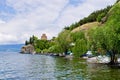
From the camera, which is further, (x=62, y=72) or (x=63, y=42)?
(x=63, y=42)

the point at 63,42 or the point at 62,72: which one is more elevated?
the point at 63,42

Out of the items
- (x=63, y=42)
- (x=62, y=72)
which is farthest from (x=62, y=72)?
(x=63, y=42)

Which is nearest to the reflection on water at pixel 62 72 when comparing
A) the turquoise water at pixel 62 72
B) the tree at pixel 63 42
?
the turquoise water at pixel 62 72

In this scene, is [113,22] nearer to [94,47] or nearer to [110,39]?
[110,39]

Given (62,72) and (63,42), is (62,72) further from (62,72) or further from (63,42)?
(63,42)

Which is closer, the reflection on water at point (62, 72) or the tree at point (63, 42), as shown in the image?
the reflection on water at point (62, 72)

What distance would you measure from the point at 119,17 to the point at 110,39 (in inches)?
221

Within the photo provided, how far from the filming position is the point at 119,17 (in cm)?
7756

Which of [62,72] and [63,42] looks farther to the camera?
[63,42]

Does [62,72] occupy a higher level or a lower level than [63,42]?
lower

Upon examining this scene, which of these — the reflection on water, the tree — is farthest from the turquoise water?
the tree

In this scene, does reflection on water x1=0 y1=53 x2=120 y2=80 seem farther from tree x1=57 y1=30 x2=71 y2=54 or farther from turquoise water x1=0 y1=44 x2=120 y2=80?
tree x1=57 y1=30 x2=71 y2=54

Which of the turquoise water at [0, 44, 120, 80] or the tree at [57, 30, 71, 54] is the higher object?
the tree at [57, 30, 71, 54]

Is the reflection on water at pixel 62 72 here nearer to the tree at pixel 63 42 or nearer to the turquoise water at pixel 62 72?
the turquoise water at pixel 62 72
